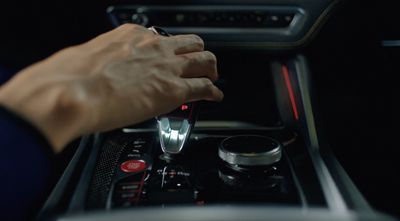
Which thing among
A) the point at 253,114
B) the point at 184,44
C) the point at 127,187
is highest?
the point at 184,44

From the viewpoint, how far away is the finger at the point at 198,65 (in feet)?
2.50

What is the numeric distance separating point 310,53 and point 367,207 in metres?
0.34

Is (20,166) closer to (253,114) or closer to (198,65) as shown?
(198,65)

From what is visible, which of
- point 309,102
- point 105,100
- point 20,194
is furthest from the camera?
point 309,102

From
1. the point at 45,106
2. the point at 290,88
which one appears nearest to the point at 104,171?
the point at 45,106

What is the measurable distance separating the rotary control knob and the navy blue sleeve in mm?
233

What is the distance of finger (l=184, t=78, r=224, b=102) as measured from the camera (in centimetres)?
74

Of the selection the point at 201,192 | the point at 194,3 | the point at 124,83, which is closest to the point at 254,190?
the point at 201,192

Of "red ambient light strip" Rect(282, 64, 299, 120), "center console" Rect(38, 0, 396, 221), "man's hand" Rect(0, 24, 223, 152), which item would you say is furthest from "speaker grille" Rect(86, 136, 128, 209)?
"red ambient light strip" Rect(282, 64, 299, 120)

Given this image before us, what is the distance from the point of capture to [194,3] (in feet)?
3.06

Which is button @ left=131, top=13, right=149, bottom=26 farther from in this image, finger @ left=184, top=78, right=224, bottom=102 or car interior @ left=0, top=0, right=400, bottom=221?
finger @ left=184, top=78, right=224, bottom=102

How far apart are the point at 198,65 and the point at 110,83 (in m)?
0.16

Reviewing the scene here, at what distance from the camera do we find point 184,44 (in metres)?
0.79

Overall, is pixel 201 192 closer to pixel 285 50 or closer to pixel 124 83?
pixel 124 83
